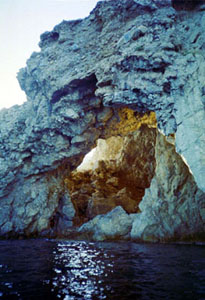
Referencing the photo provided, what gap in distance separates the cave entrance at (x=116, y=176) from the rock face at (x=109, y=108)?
5.64 m

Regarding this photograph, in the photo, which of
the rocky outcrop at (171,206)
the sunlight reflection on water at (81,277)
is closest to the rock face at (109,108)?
the rocky outcrop at (171,206)

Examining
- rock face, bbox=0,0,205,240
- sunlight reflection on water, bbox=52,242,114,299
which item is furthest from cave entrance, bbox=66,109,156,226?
sunlight reflection on water, bbox=52,242,114,299

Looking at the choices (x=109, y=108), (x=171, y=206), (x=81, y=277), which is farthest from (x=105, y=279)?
(x=109, y=108)

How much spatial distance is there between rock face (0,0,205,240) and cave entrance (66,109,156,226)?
564 cm

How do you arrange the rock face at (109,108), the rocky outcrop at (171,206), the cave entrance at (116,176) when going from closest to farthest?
the rock face at (109,108)
the rocky outcrop at (171,206)
the cave entrance at (116,176)

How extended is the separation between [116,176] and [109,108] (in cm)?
1622

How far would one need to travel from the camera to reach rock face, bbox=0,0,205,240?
13.8 meters

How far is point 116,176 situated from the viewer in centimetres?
3450

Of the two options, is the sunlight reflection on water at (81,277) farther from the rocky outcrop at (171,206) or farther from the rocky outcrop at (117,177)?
the rocky outcrop at (117,177)

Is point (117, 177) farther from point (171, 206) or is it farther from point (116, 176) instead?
point (171, 206)

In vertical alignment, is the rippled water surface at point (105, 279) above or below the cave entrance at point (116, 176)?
below

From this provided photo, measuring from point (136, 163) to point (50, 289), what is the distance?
26.3 meters

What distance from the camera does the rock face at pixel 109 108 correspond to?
13.8 meters

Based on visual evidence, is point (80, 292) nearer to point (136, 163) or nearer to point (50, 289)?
point (50, 289)
